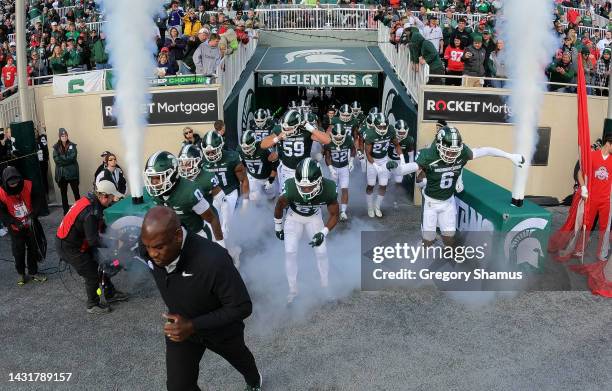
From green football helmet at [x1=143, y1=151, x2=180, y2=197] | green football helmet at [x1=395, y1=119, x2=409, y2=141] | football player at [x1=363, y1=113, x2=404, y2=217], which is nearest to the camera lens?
green football helmet at [x1=143, y1=151, x2=180, y2=197]

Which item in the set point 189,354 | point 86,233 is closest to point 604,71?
point 86,233

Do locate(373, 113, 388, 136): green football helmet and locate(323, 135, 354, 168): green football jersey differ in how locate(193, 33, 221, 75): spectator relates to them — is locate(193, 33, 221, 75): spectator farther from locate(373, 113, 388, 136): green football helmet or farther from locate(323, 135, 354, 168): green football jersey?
locate(373, 113, 388, 136): green football helmet

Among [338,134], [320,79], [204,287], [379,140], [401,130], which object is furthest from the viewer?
[320,79]

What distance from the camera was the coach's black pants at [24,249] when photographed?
24.0 feet

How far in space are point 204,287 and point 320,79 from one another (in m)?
11.7

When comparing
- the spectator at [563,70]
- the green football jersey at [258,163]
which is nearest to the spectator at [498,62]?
the spectator at [563,70]

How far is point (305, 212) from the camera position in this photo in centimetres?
679

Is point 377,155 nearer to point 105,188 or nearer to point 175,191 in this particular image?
point 175,191

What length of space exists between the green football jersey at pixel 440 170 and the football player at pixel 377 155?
2774 mm

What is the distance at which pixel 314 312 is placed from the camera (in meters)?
6.52

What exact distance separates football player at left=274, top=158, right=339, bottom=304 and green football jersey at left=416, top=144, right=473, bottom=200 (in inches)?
57.0

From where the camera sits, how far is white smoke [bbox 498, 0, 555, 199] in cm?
666

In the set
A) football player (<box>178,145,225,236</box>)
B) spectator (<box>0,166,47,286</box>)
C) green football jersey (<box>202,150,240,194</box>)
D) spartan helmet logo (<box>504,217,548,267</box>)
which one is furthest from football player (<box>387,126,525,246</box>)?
spectator (<box>0,166,47,286</box>)
